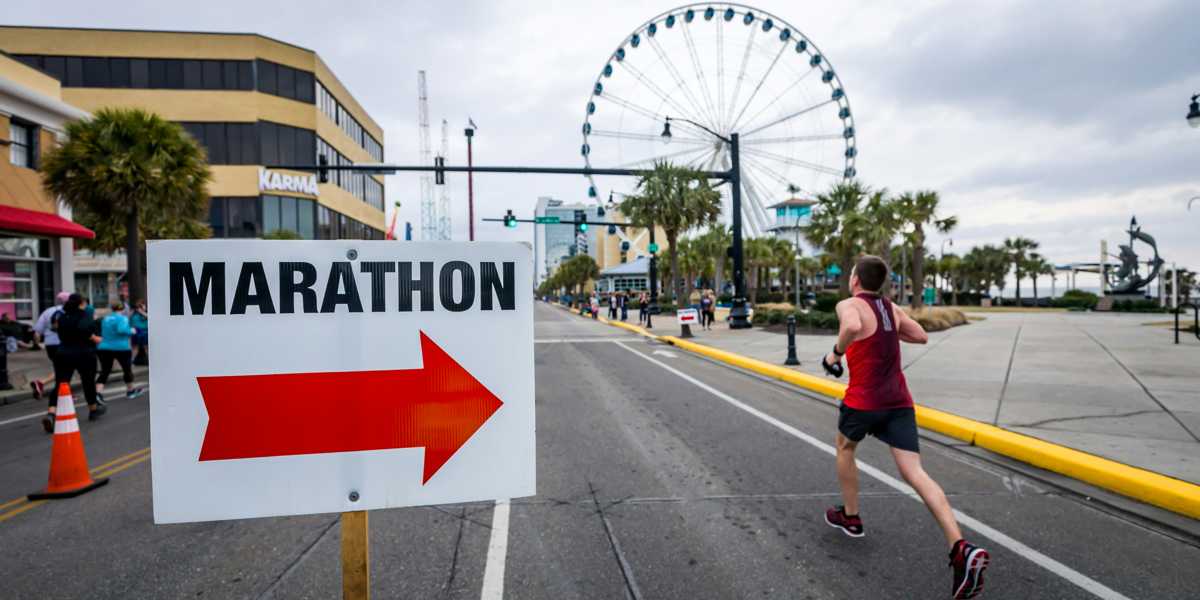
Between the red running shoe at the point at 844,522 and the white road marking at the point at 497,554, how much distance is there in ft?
6.86

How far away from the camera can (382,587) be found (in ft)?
10.6

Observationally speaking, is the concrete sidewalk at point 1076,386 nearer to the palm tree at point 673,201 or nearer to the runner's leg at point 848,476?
the runner's leg at point 848,476

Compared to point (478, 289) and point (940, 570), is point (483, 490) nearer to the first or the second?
point (478, 289)

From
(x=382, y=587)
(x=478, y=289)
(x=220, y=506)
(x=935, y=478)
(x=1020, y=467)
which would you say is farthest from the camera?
(x=1020, y=467)

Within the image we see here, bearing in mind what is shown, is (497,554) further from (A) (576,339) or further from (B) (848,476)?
(A) (576,339)

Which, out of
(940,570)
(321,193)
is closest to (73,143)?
(940,570)

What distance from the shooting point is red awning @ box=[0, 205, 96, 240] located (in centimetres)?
1484

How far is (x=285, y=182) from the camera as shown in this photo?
122ft

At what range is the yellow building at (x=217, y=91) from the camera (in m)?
35.3

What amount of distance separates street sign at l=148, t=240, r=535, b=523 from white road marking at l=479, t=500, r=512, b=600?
1560mm

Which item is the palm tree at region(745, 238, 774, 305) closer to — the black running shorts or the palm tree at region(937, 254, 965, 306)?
the palm tree at region(937, 254, 965, 306)

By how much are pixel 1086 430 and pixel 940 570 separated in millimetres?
4231

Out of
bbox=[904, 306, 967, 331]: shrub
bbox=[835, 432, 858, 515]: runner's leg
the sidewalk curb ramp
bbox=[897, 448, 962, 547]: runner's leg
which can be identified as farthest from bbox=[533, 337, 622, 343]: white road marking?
bbox=[897, 448, 962, 547]: runner's leg

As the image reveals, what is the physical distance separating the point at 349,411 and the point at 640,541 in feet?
8.32
